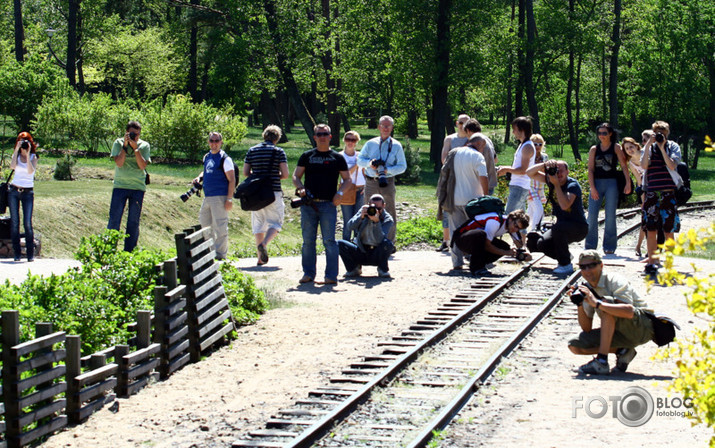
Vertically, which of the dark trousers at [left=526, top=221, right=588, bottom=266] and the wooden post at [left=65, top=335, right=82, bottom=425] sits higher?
the dark trousers at [left=526, top=221, right=588, bottom=266]

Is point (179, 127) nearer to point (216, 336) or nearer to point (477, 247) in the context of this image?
point (477, 247)

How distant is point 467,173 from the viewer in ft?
46.2

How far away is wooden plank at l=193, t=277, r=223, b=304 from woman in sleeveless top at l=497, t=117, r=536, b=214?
5.83 metres

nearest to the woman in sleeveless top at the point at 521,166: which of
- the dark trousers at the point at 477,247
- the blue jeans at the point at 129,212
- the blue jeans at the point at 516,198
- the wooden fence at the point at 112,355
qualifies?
the blue jeans at the point at 516,198

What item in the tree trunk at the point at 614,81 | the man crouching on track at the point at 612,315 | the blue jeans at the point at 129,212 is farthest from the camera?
the tree trunk at the point at 614,81

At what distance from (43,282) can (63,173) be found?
55.9ft

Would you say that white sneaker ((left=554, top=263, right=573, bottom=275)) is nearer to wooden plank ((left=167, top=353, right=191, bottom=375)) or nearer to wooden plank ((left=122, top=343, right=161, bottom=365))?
wooden plank ((left=167, top=353, right=191, bottom=375))

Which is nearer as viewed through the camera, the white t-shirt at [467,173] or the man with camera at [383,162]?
the white t-shirt at [467,173]

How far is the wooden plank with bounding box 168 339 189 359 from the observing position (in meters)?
9.13

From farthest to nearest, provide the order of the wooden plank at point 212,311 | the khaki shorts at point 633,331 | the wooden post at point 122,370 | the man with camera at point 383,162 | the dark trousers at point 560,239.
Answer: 1. the man with camera at point 383,162
2. the dark trousers at point 560,239
3. the wooden plank at point 212,311
4. the khaki shorts at point 633,331
5. the wooden post at point 122,370

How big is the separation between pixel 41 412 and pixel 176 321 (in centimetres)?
223

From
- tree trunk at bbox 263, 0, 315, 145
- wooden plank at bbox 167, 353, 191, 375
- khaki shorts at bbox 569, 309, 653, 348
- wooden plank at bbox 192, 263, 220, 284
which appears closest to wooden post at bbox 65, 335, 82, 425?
wooden plank at bbox 167, 353, 191, 375

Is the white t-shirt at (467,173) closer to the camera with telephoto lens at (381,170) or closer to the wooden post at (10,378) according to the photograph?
the camera with telephoto lens at (381,170)

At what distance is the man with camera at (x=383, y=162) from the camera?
48.9 feet
